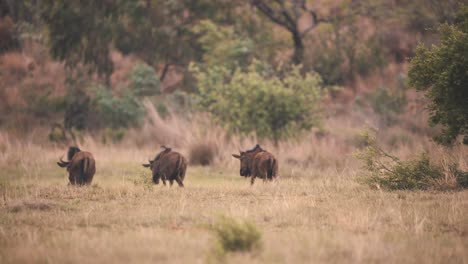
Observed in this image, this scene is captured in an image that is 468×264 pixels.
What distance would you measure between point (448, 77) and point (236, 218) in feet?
15.4

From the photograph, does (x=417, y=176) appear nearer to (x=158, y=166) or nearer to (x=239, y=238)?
(x=158, y=166)

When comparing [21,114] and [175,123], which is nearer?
[175,123]

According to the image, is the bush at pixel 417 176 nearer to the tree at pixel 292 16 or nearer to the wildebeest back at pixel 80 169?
the wildebeest back at pixel 80 169

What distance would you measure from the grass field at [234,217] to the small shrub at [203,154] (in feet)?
20.3

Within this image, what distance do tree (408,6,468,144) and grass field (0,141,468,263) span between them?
141 cm

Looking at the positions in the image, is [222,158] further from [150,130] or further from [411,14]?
[411,14]

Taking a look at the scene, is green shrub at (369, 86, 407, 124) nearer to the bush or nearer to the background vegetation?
the background vegetation

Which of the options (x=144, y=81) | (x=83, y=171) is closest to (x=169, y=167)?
(x=83, y=171)

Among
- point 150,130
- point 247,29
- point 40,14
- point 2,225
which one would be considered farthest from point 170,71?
point 2,225

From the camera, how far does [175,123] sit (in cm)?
2134

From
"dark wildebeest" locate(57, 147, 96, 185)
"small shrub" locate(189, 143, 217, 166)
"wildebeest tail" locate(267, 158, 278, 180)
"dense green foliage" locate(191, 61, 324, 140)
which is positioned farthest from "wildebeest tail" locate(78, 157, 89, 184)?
"dense green foliage" locate(191, 61, 324, 140)

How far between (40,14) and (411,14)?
20.8m

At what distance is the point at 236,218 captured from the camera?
24.7ft

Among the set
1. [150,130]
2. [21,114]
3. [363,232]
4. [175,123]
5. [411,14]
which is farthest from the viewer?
[411,14]
